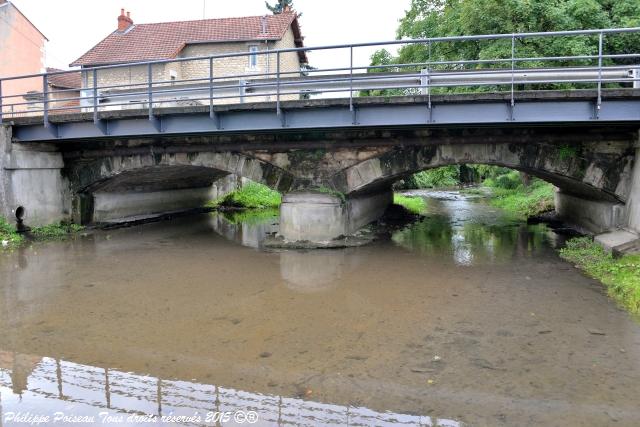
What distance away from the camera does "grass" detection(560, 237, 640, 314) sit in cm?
788

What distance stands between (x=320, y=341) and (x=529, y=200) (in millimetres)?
18341

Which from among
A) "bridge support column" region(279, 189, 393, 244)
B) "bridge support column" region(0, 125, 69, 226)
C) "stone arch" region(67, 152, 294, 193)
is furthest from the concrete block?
"bridge support column" region(0, 125, 69, 226)

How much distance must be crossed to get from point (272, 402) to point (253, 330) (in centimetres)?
206

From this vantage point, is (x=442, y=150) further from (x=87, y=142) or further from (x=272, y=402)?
(x=87, y=142)

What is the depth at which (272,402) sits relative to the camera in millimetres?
4848

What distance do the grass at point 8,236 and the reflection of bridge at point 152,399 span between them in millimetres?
A: 9149

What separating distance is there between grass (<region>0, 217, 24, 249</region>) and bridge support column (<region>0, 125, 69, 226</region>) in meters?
0.28

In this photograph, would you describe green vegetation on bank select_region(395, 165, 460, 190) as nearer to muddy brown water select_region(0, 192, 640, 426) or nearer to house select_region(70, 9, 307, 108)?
house select_region(70, 9, 307, 108)

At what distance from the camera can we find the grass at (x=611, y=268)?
7.88 meters

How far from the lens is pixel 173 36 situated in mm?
31922

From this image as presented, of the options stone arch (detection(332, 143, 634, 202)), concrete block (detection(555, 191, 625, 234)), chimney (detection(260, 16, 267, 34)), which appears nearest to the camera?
stone arch (detection(332, 143, 634, 202))

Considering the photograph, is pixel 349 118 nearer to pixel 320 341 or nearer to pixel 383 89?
pixel 383 89

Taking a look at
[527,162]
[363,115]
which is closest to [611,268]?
[527,162]

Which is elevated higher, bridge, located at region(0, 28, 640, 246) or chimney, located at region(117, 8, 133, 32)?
chimney, located at region(117, 8, 133, 32)
